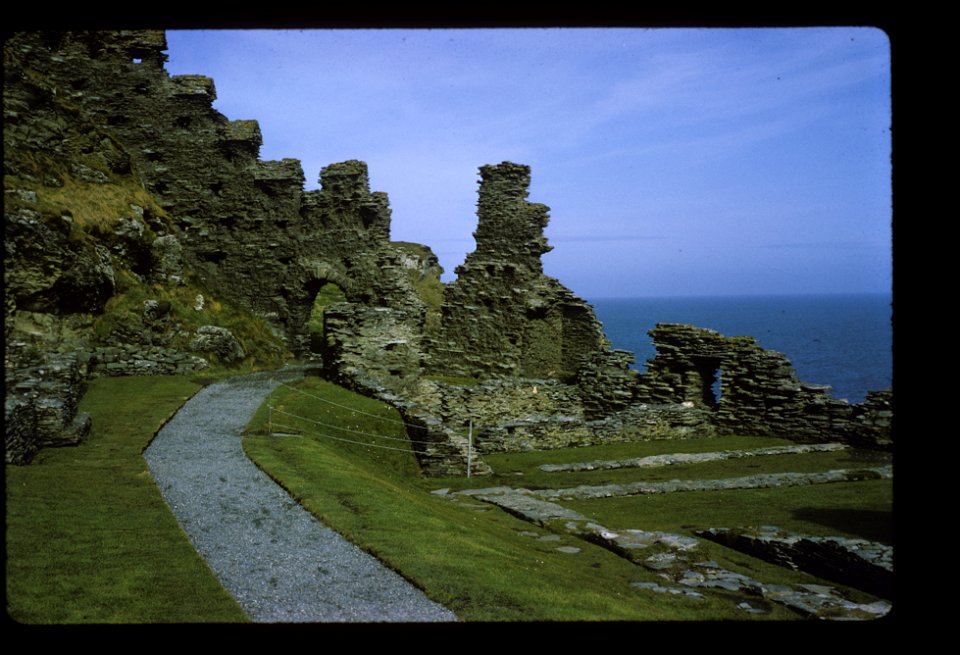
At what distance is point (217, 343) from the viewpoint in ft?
79.7

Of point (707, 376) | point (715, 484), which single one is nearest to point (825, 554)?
point (715, 484)

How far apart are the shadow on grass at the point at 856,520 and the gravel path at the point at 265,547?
6516 mm

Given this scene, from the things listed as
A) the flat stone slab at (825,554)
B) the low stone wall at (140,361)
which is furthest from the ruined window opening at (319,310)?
the flat stone slab at (825,554)

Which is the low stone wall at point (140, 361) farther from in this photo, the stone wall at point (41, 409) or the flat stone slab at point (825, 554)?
the flat stone slab at point (825, 554)

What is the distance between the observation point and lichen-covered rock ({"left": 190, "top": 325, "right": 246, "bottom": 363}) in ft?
78.2

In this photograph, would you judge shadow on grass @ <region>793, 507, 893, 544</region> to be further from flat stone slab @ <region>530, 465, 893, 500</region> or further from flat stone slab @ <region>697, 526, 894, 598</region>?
flat stone slab @ <region>530, 465, 893, 500</region>

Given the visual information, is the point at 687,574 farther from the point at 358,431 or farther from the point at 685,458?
the point at 685,458

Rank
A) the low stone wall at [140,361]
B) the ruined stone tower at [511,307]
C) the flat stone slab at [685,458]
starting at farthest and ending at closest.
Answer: the ruined stone tower at [511,307], the low stone wall at [140,361], the flat stone slab at [685,458]

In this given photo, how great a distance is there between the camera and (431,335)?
35.2m

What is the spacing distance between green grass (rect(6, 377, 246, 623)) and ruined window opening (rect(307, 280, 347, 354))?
1377cm

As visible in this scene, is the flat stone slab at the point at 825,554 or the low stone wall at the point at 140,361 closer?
the flat stone slab at the point at 825,554

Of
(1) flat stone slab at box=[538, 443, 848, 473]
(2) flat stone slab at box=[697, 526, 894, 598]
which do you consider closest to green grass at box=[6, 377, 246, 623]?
(2) flat stone slab at box=[697, 526, 894, 598]

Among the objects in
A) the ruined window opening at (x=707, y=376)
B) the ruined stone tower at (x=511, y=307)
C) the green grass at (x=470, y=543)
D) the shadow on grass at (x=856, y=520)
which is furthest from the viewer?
the ruined stone tower at (x=511, y=307)

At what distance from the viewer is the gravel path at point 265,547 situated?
22.4 ft
